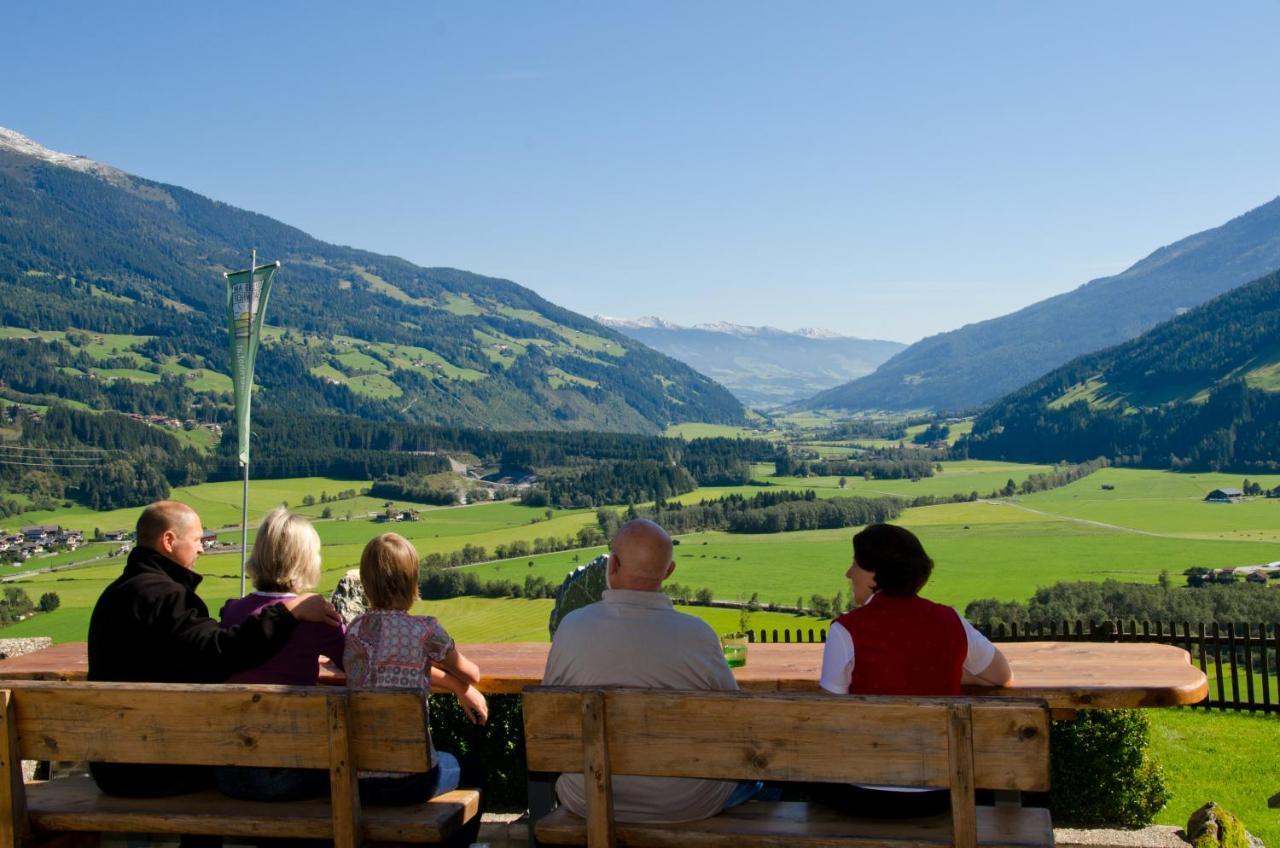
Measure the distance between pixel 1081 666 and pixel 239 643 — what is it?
3838mm

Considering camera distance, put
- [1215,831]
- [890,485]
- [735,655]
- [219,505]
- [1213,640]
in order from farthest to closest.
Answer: [890,485] → [219,505] → [1213,640] → [1215,831] → [735,655]

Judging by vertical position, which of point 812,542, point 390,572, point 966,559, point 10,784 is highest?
point 390,572

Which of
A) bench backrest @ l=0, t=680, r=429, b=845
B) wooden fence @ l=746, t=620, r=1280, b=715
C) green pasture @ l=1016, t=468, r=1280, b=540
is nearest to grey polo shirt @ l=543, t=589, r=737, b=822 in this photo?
bench backrest @ l=0, t=680, r=429, b=845

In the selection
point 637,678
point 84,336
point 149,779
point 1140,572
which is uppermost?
point 84,336

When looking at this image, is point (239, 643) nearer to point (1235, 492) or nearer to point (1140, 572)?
point (1140, 572)

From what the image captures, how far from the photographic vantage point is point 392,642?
443 centimetres

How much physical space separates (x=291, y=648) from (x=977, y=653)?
2.88m

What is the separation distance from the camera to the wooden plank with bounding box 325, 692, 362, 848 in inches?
153

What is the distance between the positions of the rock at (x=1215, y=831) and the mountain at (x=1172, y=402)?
4345 inches

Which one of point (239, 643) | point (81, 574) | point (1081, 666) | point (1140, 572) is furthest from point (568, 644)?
point (81, 574)

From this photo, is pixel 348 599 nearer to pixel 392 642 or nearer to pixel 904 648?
pixel 392 642

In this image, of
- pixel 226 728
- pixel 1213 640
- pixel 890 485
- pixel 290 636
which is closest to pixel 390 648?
pixel 290 636

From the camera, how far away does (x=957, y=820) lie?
3.51 meters

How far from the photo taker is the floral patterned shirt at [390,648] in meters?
4.44
